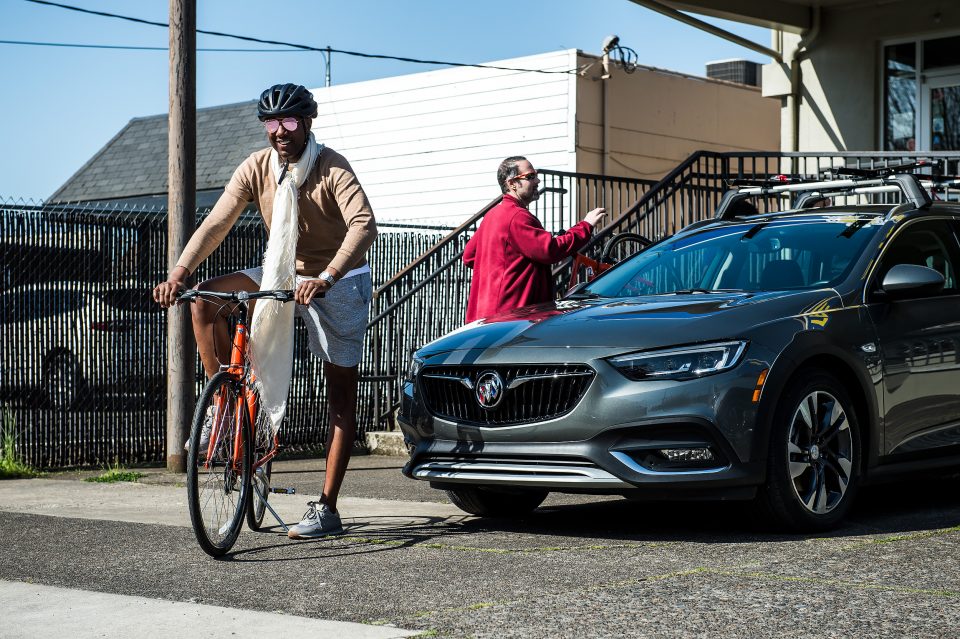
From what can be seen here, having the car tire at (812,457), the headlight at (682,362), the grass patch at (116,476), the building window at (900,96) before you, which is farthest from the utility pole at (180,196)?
the building window at (900,96)

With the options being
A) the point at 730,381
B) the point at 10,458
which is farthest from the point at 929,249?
the point at 10,458

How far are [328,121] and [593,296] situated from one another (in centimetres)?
1992

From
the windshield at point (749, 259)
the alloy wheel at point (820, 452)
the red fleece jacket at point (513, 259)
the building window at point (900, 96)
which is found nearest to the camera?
the alloy wheel at point (820, 452)

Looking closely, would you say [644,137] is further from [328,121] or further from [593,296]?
[593,296]

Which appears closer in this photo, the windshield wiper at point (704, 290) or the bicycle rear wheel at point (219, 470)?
the bicycle rear wheel at point (219, 470)

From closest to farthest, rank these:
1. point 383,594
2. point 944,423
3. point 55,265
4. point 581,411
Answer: point 383,594, point 581,411, point 944,423, point 55,265

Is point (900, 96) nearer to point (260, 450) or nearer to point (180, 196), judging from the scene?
point (180, 196)

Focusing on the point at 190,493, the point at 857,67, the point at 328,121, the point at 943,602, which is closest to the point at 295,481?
the point at 190,493

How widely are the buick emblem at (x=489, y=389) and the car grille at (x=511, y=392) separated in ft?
0.05

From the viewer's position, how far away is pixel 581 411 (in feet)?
19.4

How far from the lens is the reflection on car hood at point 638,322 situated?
19.5ft

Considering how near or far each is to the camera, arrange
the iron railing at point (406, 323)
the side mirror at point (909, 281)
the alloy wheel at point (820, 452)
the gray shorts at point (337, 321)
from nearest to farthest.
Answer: the alloy wheel at point (820, 452), the gray shorts at point (337, 321), the side mirror at point (909, 281), the iron railing at point (406, 323)

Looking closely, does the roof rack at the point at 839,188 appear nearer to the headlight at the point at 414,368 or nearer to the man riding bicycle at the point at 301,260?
the headlight at the point at 414,368

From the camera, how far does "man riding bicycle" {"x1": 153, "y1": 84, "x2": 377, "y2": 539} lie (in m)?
6.18
